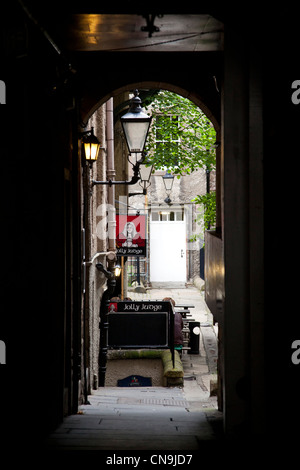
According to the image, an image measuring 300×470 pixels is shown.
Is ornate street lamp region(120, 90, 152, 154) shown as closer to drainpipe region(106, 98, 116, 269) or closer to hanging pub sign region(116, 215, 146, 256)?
drainpipe region(106, 98, 116, 269)

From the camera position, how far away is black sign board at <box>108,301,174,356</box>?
30.9 feet

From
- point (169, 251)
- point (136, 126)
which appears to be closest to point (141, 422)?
point (136, 126)

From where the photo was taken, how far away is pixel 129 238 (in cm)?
1512

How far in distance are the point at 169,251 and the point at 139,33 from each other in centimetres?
2275

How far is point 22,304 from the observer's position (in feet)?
15.8

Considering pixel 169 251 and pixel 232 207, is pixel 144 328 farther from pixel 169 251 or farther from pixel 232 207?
pixel 169 251

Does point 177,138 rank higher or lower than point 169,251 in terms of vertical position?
higher

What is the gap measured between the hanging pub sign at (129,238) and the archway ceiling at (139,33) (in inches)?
317

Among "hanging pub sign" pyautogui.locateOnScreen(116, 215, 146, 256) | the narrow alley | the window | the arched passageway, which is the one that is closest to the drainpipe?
"hanging pub sign" pyautogui.locateOnScreen(116, 215, 146, 256)

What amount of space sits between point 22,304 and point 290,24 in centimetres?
309

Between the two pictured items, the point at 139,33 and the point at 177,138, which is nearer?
the point at 139,33

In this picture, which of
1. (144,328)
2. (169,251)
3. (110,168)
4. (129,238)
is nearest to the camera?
(144,328)

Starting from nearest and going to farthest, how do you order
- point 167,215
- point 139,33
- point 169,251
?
point 139,33 → point 169,251 → point 167,215

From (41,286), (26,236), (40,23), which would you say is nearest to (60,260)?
(41,286)
